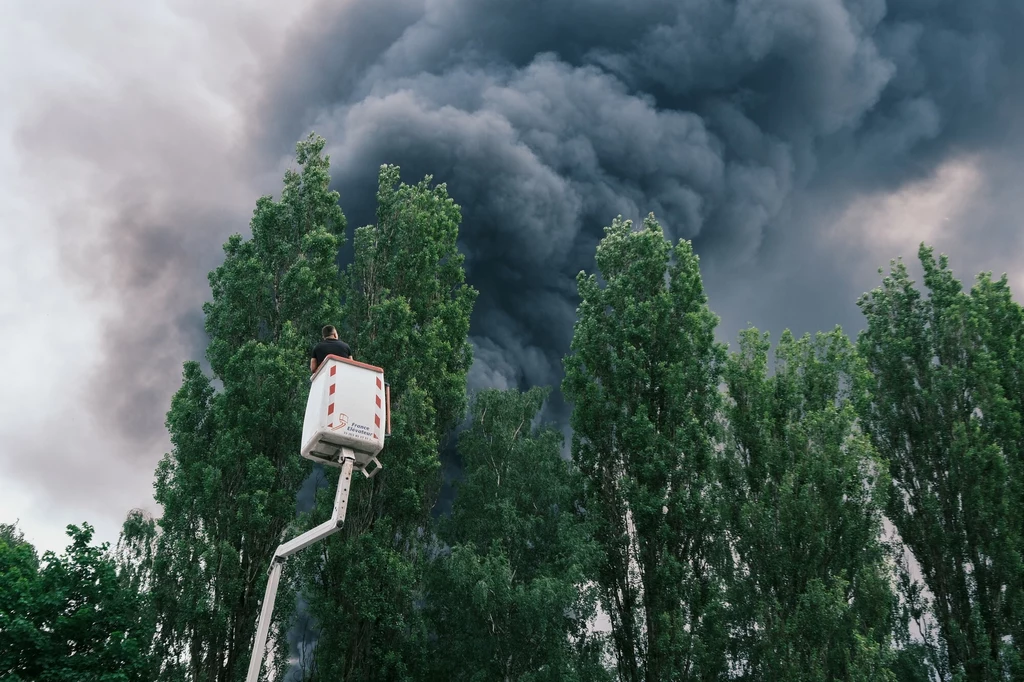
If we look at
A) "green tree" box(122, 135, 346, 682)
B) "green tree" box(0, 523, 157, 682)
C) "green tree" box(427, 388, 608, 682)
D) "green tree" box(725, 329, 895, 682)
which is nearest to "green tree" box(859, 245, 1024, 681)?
"green tree" box(725, 329, 895, 682)

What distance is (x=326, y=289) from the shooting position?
16.2 metres

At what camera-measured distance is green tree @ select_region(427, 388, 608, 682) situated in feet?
45.4

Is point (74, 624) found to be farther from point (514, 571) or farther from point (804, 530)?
point (804, 530)

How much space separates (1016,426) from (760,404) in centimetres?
586

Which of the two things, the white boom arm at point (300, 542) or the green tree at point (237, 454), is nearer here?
the white boom arm at point (300, 542)

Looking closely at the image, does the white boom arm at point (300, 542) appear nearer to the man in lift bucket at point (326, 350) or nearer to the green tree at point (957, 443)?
the man in lift bucket at point (326, 350)

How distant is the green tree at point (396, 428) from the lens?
13.6m

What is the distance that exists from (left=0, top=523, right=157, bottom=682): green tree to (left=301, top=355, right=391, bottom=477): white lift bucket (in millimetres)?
11753

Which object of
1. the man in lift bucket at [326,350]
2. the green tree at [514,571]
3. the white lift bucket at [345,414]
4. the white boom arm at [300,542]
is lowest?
the white boom arm at [300,542]

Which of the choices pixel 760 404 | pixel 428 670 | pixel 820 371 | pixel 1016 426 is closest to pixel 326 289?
pixel 428 670

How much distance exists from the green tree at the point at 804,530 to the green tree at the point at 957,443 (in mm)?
2612

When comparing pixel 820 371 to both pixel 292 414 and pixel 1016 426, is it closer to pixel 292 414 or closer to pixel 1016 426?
pixel 1016 426

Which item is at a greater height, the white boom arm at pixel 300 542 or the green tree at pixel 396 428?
the green tree at pixel 396 428

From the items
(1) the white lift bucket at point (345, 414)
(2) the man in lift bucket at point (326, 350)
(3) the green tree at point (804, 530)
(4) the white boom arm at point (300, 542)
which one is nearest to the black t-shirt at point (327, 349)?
(2) the man in lift bucket at point (326, 350)
